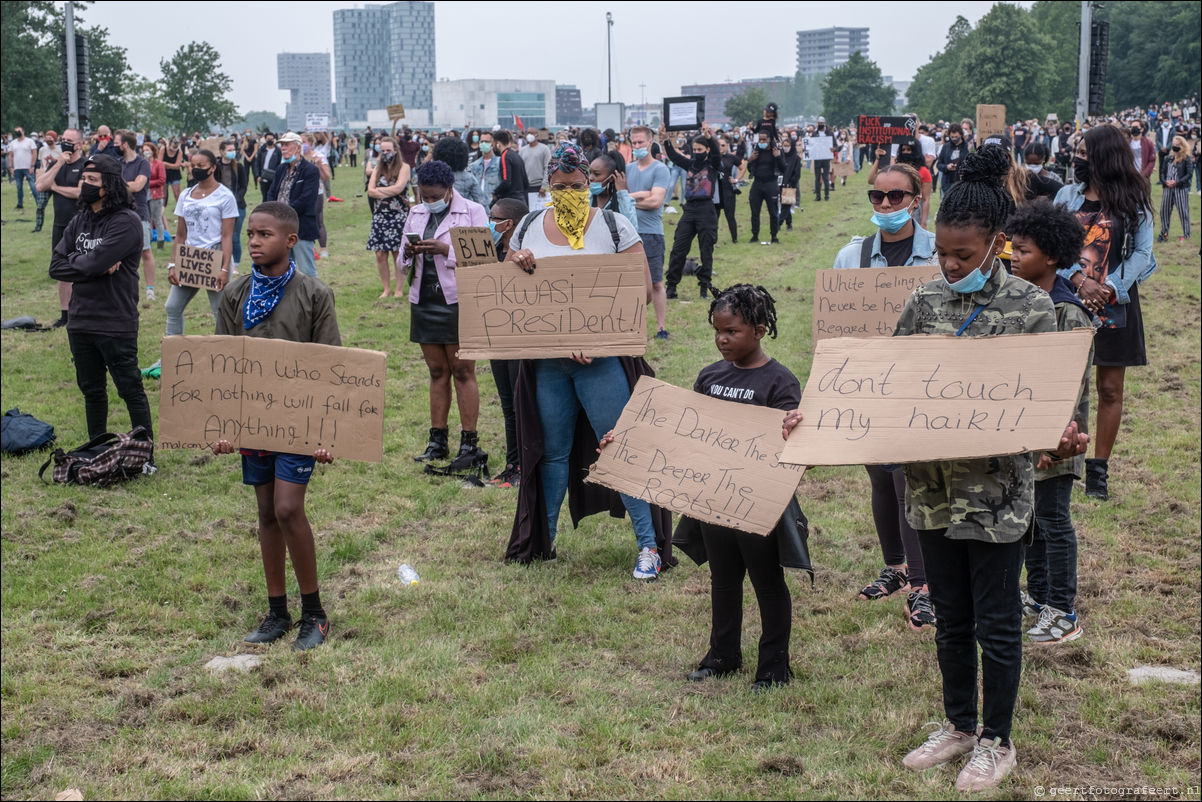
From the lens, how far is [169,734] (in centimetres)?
487

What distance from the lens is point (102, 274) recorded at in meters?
8.33

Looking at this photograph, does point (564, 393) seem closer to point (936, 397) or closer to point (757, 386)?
point (757, 386)

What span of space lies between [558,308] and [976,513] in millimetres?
2879

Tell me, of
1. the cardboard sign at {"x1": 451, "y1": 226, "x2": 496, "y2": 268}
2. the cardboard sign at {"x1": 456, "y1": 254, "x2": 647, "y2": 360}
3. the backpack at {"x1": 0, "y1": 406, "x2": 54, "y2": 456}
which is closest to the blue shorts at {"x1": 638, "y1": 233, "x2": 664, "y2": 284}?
the cardboard sign at {"x1": 451, "y1": 226, "x2": 496, "y2": 268}

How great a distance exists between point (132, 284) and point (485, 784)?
573cm

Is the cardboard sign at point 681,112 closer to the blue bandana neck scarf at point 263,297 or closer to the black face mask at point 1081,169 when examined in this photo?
the black face mask at point 1081,169

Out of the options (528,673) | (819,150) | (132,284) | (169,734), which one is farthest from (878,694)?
(819,150)

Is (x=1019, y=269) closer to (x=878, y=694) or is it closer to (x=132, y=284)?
(x=878, y=694)

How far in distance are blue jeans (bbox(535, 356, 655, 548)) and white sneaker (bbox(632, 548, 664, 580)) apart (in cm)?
4

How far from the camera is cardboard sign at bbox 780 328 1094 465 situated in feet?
12.1

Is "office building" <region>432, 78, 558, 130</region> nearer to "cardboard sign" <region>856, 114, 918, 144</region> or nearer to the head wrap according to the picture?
"cardboard sign" <region>856, 114, 918, 144</region>

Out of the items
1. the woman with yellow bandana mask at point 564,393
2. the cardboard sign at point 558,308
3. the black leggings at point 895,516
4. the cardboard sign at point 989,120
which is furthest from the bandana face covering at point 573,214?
the cardboard sign at point 989,120

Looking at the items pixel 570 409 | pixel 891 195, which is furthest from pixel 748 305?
pixel 570 409

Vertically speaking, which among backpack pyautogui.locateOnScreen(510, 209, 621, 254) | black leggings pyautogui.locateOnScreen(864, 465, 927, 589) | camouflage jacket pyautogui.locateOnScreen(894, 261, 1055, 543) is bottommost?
black leggings pyautogui.locateOnScreen(864, 465, 927, 589)
